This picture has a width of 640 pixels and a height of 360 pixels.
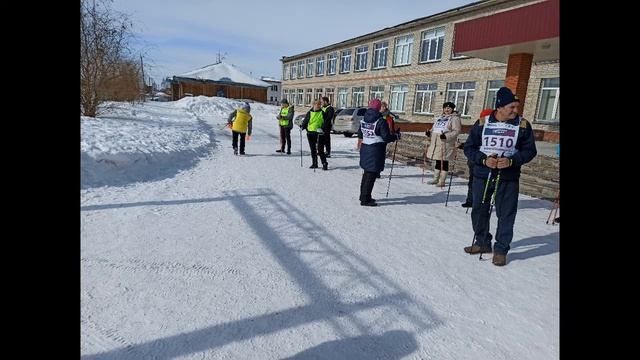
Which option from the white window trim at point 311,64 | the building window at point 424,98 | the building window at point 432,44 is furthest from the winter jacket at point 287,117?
the white window trim at point 311,64

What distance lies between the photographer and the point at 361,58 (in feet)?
105

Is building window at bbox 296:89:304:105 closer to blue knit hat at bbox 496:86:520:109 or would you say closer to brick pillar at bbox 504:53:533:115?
brick pillar at bbox 504:53:533:115

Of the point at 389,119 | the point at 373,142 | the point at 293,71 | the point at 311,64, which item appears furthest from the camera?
the point at 293,71

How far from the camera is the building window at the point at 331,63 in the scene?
119ft

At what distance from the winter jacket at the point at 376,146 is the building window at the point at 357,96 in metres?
26.3

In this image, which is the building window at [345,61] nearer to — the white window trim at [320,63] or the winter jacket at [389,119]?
the white window trim at [320,63]

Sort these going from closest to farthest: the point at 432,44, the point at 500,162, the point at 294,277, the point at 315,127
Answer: the point at 294,277, the point at 500,162, the point at 315,127, the point at 432,44

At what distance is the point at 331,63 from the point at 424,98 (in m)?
15.6

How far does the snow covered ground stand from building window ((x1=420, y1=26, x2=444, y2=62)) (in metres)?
19.7

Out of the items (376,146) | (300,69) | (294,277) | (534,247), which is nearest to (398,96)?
(300,69)

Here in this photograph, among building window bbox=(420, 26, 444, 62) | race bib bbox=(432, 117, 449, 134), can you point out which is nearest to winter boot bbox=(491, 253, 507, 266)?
race bib bbox=(432, 117, 449, 134)

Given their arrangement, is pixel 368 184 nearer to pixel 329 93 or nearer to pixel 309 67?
pixel 329 93
